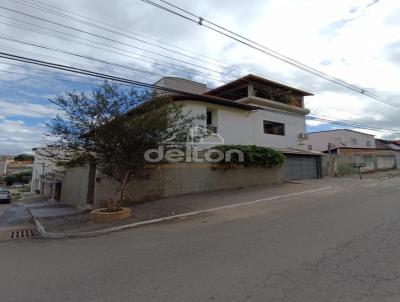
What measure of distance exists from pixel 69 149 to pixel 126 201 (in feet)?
13.3

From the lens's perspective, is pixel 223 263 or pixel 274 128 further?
pixel 274 128

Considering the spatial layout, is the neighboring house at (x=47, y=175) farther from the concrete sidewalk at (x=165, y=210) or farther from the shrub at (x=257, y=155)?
the shrub at (x=257, y=155)

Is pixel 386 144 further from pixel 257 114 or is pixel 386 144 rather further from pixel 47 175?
pixel 47 175

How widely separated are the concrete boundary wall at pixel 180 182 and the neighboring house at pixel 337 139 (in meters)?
29.1

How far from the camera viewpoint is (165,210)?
1178cm

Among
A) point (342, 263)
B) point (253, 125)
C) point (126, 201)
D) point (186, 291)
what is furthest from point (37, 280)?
point (253, 125)

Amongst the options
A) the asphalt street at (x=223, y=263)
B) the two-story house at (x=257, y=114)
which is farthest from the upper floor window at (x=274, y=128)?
the asphalt street at (x=223, y=263)

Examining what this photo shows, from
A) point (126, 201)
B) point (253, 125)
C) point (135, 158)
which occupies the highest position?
point (253, 125)

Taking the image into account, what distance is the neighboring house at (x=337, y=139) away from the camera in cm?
4434

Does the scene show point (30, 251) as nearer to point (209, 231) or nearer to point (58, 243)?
point (58, 243)

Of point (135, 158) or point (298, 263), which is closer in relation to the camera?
point (298, 263)

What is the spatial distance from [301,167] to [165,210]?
1482cm

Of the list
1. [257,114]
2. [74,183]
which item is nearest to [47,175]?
[74,183]

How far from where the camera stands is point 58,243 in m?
8.06
